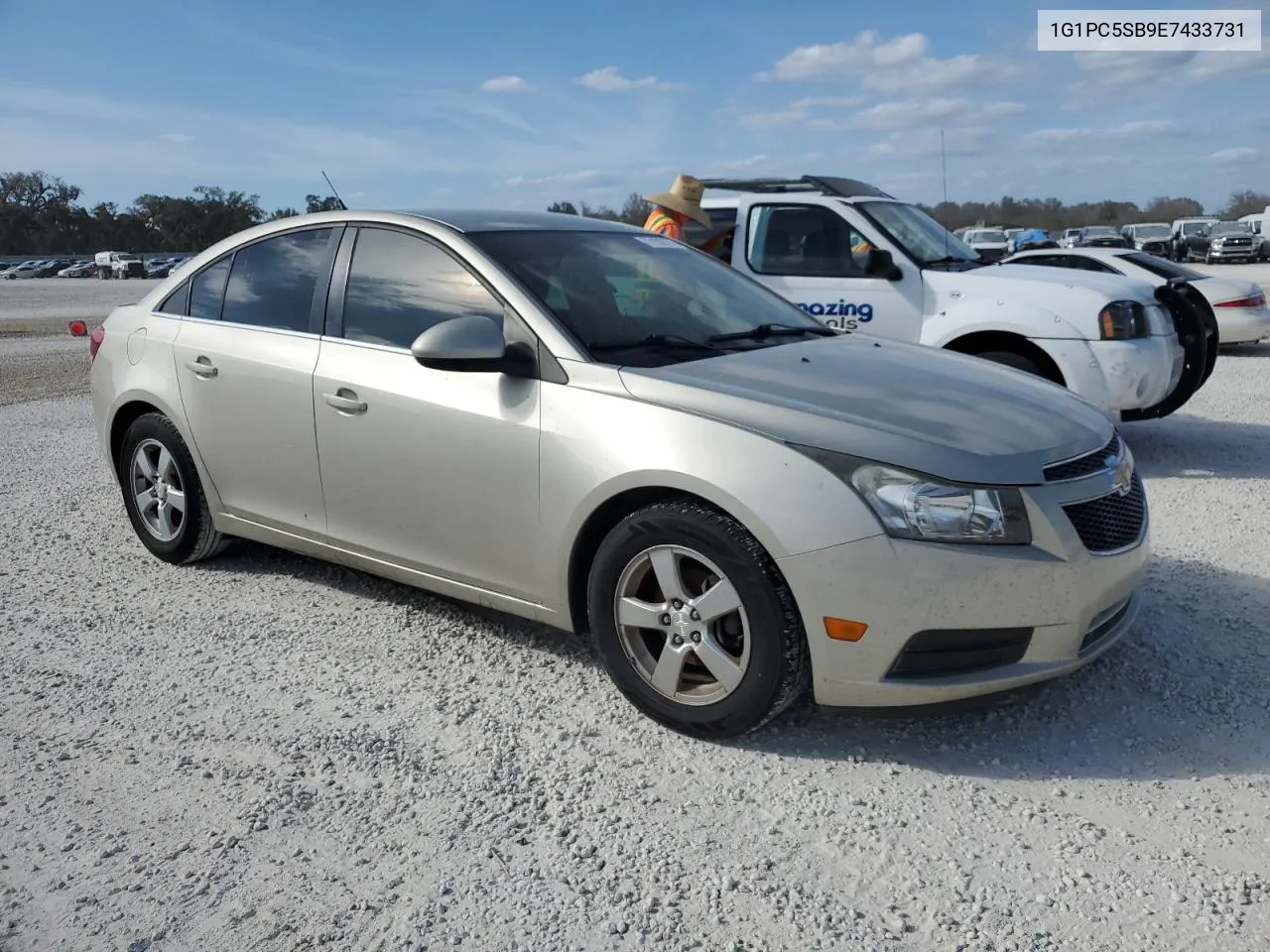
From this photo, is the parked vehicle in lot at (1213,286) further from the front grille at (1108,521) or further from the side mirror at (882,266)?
the front grille at (1108,521)

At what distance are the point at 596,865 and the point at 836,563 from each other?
1.02 m

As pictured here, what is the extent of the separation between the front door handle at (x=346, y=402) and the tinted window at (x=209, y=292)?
1.06 meters

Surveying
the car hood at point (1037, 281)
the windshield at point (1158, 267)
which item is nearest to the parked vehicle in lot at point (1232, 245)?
the windshield at point (1158, 267)

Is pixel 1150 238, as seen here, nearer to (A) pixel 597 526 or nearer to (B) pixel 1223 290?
(B) pixel 1223 290

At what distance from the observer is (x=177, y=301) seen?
504cm

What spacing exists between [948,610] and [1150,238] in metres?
46.6

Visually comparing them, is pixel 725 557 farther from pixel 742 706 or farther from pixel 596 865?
pixel 596 865

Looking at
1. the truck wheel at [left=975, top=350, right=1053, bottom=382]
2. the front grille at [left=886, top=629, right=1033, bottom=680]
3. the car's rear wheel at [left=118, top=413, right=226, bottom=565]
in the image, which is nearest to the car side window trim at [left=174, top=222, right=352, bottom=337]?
the car's rear wheel at [left=118, top=413, right=226, bottom=565]

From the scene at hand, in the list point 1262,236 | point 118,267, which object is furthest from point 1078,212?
point 118,267

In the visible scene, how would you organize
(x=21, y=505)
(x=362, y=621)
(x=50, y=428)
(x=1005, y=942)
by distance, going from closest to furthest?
1. (x=1005, y=942)
2. (x=362, y=621)
3. (x=21, y=505)
4. (x=50, y=428)

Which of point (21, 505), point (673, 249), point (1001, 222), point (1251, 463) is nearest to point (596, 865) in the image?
point (673, 249)

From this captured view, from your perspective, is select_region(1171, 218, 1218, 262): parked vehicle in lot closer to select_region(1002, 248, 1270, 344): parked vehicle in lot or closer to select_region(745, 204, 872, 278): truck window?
select_region(1002, 248, 1270, 344): parked vehicle in lot

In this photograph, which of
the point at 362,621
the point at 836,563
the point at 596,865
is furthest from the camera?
the point at 362,621

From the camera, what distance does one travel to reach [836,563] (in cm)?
298
